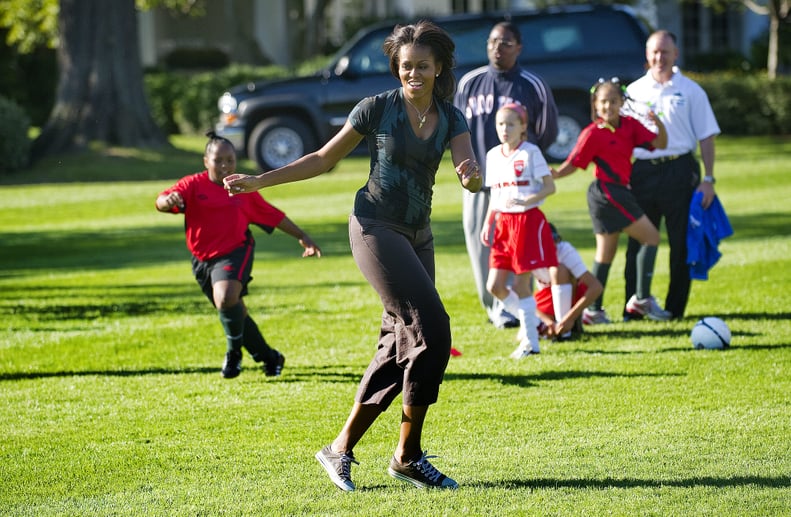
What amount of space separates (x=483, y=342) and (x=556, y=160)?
1358 cm

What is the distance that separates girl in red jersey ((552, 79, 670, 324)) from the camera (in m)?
8.73

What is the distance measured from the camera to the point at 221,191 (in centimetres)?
734

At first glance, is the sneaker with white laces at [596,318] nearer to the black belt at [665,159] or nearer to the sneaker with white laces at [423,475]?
the black belt at [665,159]

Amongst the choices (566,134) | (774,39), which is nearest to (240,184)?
(566,134)

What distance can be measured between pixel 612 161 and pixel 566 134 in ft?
43.5

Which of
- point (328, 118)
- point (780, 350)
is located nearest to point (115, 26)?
point (328, 118)

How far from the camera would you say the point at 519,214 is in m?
8.05

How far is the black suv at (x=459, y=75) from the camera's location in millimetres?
22016

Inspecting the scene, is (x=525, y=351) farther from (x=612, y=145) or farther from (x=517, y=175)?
(x=612, y=145)

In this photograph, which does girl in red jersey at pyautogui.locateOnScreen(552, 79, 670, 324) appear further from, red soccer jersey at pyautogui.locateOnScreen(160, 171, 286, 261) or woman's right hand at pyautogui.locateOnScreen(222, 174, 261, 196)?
woman's right hand at pyautogui.locateOnScreen(222, 174, 261, 196)

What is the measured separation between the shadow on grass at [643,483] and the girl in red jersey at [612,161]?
3.75 metres

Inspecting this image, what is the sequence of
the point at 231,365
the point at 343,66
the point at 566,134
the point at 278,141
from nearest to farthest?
the point at 231,365
the point at 566,134
the point at 343,66
the point at 278,141

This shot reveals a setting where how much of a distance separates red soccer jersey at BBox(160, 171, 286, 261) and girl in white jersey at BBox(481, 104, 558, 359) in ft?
5.14

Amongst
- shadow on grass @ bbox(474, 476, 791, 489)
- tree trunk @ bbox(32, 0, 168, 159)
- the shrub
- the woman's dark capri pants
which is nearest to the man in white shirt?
shadow on grass @ bbox(474, 476, 791, 489)
